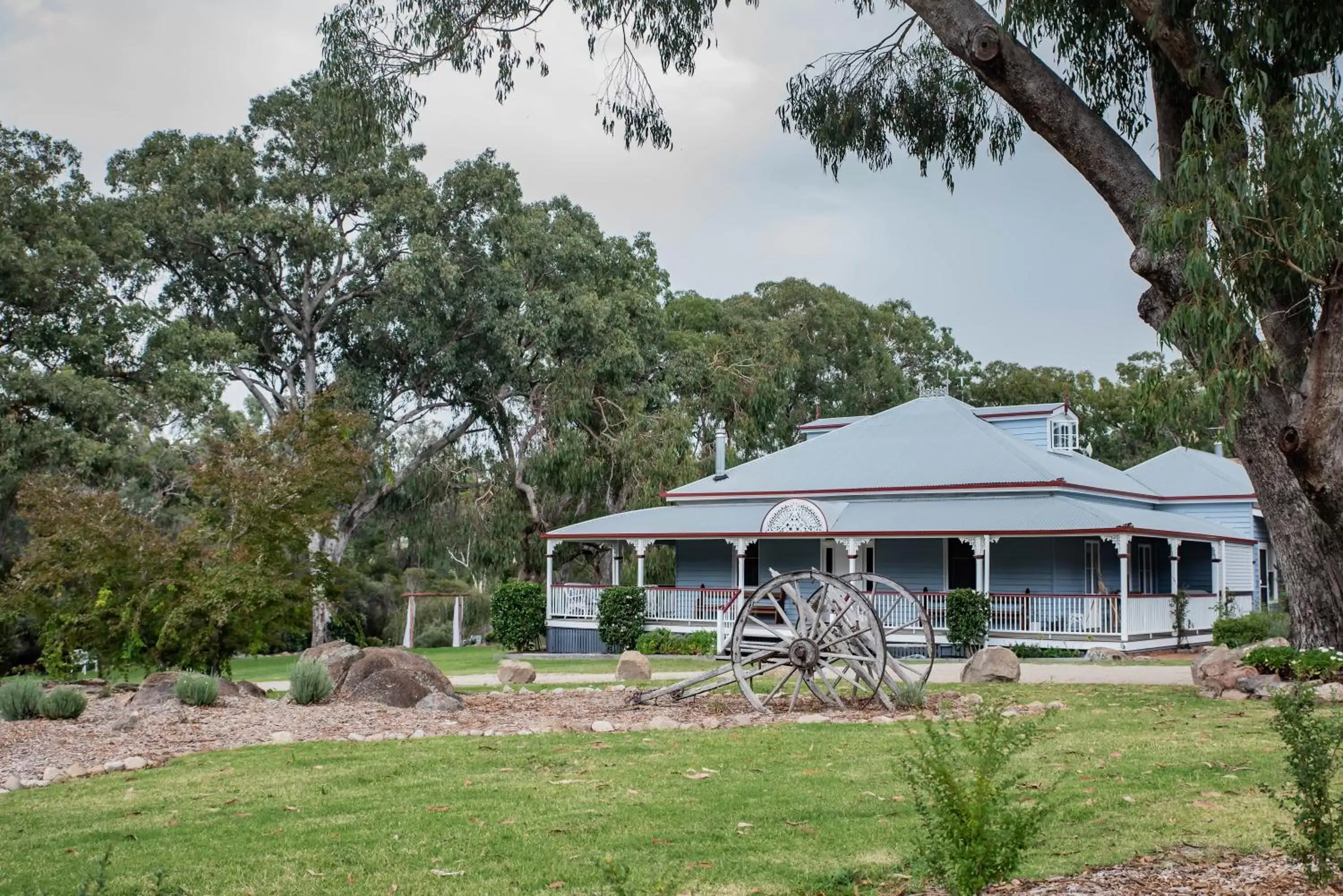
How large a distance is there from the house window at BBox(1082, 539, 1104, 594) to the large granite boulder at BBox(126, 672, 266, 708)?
1790cm

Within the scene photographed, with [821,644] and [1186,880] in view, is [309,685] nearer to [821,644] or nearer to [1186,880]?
[821,644]

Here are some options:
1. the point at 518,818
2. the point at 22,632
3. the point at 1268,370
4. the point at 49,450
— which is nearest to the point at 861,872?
the point at 518,818

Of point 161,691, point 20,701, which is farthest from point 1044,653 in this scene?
point 20,701

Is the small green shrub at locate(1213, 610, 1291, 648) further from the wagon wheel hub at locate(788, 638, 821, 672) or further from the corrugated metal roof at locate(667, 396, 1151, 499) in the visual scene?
the wagon wheel hub at locate(788, 638, 821, 672)

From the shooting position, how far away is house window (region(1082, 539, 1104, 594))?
26641 millimetres

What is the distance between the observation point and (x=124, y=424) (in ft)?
88.4

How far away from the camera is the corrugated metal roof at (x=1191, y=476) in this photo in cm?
3456

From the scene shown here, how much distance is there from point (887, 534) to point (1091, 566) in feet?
16.3

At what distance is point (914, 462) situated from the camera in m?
29.3

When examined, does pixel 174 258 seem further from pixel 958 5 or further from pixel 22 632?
pixel 958 5

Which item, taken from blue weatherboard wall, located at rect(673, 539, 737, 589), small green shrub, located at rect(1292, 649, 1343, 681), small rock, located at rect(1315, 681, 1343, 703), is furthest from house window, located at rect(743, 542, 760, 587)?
small rock, located at rect(1315, 681, 1343, 703)

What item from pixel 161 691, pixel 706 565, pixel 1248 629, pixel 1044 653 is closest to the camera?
pixel 161 691

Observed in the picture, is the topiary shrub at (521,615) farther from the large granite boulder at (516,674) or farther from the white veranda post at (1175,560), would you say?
the white veranda post at (1175,560)

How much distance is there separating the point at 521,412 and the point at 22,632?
15.4 meters
